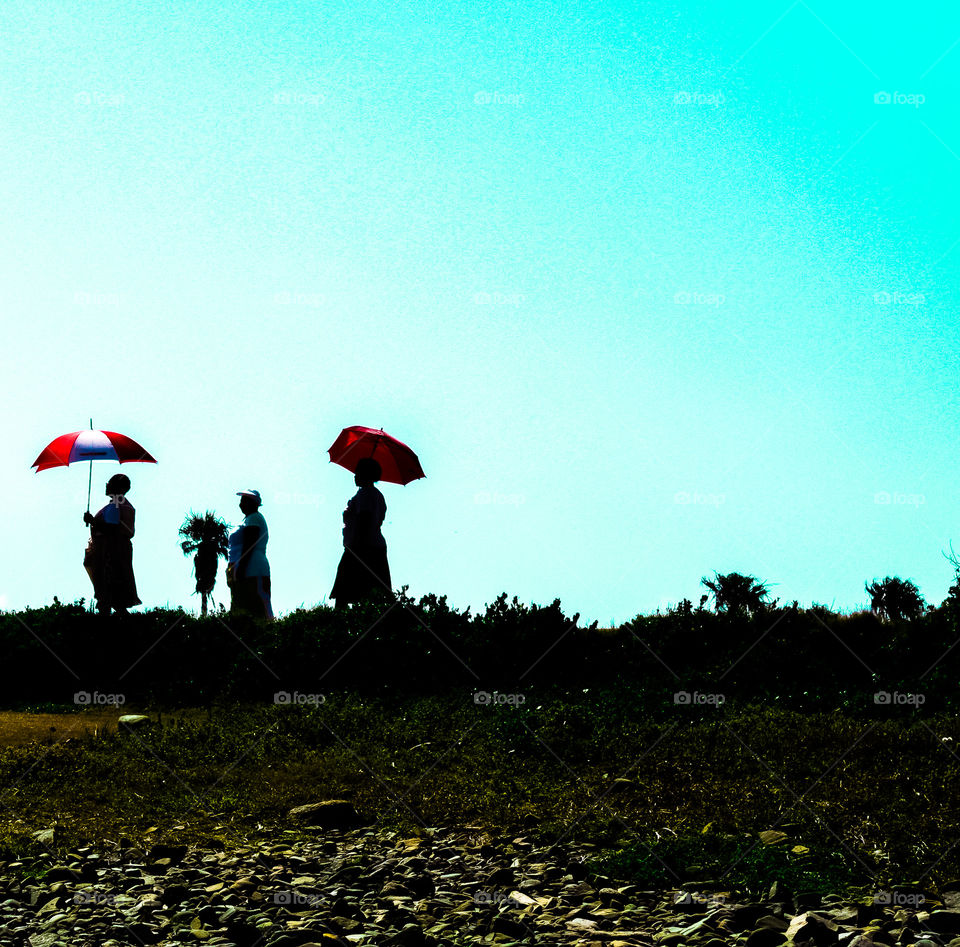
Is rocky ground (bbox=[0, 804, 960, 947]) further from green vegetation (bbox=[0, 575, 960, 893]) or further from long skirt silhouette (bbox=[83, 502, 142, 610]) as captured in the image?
long skirt silhouette (bbox=[83, 502, 142, 610])

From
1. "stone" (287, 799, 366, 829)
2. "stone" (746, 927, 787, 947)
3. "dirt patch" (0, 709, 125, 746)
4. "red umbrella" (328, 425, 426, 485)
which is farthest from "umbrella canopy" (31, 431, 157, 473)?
"stone" (746, 927, 787, 947)

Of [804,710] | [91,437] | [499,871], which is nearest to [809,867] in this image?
[499,871]

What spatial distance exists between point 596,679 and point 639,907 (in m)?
7.71

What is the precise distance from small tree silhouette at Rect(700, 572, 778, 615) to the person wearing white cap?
7786 mm

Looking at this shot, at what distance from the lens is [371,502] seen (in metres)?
18.0

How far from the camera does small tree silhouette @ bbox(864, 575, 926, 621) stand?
54.2 feet

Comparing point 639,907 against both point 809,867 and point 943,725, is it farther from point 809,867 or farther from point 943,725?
point 943,725

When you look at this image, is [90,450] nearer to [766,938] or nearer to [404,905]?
[404,905]

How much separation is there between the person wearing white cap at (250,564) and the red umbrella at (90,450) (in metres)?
2.09

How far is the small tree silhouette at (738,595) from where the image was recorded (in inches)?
648

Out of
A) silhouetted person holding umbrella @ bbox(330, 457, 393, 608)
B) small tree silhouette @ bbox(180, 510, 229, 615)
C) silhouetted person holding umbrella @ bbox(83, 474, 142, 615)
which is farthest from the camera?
small tree silhouette @ bbox(180, 510, 229, 615)

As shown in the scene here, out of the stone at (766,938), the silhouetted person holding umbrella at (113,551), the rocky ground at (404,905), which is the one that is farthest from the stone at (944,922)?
the silhouetted person holding umbrella at (113,551)

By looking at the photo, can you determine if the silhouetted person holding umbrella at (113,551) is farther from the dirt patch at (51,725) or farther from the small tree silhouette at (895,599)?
the small tree silhouette at (895,599)

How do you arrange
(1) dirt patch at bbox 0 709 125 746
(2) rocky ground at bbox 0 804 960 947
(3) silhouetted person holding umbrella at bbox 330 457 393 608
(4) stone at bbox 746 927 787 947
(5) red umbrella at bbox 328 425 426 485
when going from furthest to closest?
(5) red umbrella at bbox 328 425 426 485, (3) silhouetted person holding umbrella at bbox 330 457 393 608, (1) dirt patch at bbox 0 709 125 746, (2) rocky ground at bbox 0 804 960 947, (4) stone at bbox 746 927 787 947
